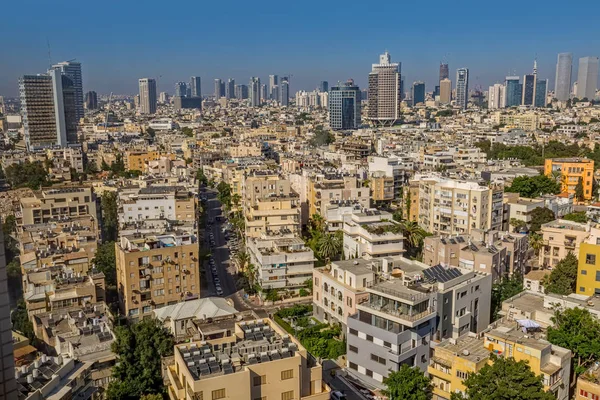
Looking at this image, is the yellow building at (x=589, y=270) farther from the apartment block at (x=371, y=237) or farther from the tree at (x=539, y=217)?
the tree at (x=539, y=217)

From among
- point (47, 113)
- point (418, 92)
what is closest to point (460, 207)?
point (47, 113)

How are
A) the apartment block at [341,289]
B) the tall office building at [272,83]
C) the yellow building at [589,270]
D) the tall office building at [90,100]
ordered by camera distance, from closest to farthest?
1. the apartment block at [341,289]
2. the yellow building at [589,270]
3. the tall office building at [90,100]
4. the tall office building at [272,83]

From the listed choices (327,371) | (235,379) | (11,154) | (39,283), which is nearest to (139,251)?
(39,283)

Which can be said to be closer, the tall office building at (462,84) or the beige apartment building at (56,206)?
the beige apartment building at (56,206)

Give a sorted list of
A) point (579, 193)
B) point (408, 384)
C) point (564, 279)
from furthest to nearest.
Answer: point (579, 193)
point (564, 279)
point (408, 384)

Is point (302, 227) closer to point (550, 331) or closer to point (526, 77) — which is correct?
point (550, 331)

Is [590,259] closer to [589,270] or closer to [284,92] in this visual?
[589,270]

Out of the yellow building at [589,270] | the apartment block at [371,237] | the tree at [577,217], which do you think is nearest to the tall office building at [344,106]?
the tree at [577,217]
